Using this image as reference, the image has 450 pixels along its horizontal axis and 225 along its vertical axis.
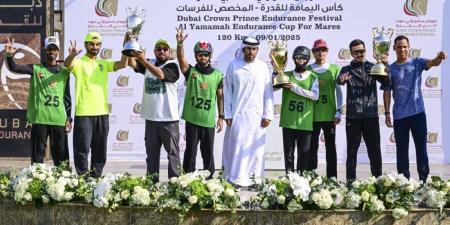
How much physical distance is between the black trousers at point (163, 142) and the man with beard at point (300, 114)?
111 cm

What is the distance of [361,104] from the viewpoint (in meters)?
6.36

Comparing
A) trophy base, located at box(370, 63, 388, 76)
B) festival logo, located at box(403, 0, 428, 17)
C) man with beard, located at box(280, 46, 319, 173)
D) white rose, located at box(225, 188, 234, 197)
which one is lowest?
white rose, located at box(225, 188, 234, 197)

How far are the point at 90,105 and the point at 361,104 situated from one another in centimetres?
266

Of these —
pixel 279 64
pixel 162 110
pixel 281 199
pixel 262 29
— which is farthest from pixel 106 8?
pixel 281 199

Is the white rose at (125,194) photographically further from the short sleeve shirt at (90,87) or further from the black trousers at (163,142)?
the short sleeve shirt at (90,87)

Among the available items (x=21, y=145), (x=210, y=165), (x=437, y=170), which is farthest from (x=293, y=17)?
(x=21, y=145)

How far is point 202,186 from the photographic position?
175 inches

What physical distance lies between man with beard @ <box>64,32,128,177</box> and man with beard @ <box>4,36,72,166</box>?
22 centimetres

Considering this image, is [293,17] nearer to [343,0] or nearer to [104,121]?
[343,0]

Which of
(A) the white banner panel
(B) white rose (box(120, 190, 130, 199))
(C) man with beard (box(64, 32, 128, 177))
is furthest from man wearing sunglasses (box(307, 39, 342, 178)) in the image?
(A) the white banner panel

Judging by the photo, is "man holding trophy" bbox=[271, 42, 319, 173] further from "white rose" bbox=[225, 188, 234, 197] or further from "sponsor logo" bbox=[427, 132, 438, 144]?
"sponsor logo" bbox=[427, 132, 438, 144]

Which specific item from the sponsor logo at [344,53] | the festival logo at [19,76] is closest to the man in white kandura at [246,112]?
the sponsor logo at [344,53]

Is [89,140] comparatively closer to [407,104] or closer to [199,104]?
[199,104]

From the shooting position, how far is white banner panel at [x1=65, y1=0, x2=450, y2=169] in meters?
9.48
